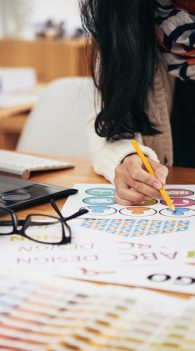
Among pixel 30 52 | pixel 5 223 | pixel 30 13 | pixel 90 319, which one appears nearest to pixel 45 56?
pixel 30 52

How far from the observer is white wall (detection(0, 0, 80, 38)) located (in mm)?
3350

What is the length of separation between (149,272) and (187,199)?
0.28 meters

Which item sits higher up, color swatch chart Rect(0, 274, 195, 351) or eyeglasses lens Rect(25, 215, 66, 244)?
color swatch chart Rect(0, 274, 195, 351)

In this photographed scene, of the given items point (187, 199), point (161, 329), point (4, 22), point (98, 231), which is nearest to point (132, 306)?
point (161, 329)

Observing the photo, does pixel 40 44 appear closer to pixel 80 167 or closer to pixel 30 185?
pixel 80 167

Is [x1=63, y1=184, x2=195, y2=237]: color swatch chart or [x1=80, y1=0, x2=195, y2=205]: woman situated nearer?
[x1=63, y1=184, x2=195, y2=237]: color swatch chart

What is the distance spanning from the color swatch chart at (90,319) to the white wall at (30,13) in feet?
9.43

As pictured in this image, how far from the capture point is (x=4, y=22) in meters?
3.38

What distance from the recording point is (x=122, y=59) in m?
1.04

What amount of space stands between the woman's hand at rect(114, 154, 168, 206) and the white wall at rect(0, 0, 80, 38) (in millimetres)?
2503

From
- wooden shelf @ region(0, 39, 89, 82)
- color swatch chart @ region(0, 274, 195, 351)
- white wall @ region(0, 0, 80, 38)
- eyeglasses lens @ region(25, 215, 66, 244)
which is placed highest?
white wall @ region(0, 0, 80, 38)

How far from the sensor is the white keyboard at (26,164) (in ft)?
3.47

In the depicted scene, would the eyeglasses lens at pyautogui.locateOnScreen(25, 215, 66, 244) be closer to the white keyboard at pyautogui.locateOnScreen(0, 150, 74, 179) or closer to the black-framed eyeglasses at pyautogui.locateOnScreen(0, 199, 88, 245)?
the black-framed eyeglasses at pyautogui.locateOnScreen(0, 199, 88, 245)

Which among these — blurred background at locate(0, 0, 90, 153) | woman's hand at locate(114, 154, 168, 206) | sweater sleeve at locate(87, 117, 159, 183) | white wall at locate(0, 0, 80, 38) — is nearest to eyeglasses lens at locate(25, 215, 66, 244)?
woman's hand at locate(114, 154, 168, 206)
